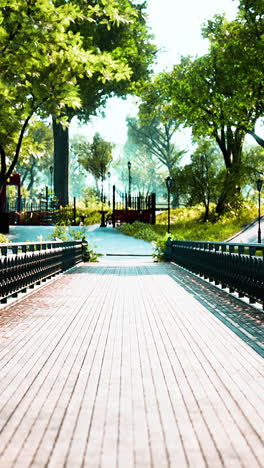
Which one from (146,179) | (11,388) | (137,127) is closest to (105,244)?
(11,388)

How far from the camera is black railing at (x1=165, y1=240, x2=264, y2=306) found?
36.8ft

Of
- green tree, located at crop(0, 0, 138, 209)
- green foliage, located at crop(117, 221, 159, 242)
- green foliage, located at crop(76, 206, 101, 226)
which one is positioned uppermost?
green tree, located at crop(0, 0, 138, 209)

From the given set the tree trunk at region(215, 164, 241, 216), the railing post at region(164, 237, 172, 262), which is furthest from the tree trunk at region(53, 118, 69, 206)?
the railing post at region(164, 237, 172, 262)

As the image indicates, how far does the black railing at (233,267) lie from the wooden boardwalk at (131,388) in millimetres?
984

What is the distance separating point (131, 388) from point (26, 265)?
28.8 feet

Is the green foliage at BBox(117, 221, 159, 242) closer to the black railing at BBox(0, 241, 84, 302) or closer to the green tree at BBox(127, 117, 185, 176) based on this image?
the black railing at BBox(0, 241, 84, 302)

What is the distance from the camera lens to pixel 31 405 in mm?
4633

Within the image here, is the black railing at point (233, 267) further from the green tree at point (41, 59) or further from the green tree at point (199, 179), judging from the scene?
the green tree at point (199, 179)

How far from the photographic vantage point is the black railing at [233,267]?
36.8 feet

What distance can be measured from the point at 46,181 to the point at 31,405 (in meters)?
156

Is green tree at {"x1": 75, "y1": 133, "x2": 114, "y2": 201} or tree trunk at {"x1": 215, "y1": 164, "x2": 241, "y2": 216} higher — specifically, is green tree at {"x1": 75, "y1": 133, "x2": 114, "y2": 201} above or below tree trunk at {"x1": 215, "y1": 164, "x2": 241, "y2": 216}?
above

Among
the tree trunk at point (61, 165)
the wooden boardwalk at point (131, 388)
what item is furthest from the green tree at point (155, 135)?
the wooden boardwalk at point (131, 388)

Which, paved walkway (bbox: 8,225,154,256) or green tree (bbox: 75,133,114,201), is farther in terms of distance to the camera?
green tree (bbox: 75,133,114,201)

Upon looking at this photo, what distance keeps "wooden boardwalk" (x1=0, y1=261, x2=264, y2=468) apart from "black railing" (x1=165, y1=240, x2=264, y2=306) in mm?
984
